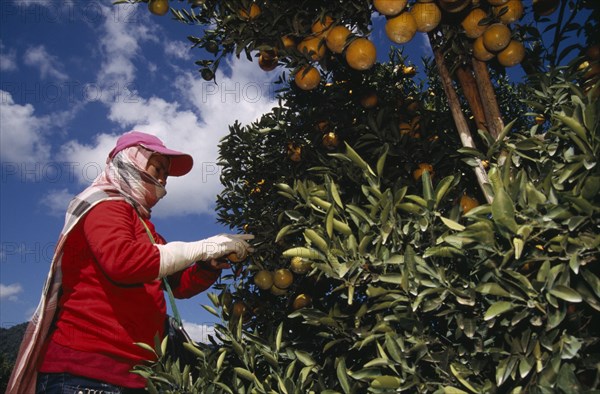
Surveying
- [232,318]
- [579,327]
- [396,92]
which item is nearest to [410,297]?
[579,327]

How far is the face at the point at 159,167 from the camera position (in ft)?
8.02

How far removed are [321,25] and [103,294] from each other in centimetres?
149

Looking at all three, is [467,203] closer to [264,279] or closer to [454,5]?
[454,5]

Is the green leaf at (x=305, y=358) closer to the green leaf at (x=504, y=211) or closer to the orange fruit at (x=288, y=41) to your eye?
the green leaf at (x=504, y=211)

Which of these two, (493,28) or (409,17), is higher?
(409,17)

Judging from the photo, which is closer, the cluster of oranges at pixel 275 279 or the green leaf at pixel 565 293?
the green leaf at pixel 565 293

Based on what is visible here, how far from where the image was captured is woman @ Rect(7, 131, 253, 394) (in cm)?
193

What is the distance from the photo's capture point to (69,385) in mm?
1876

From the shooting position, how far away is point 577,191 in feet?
3.86

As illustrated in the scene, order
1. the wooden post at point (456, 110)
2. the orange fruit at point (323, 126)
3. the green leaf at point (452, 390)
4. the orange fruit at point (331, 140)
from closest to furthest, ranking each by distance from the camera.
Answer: the green leaf at point (452, 390)
the wooden post at point (456, 110)
the orange fruit at point (331, 140)
the orange fruit at point (323, 126)

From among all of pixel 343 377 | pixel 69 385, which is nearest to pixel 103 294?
pixel 69 385

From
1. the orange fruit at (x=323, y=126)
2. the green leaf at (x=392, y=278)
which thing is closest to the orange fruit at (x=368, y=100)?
the orange fruit at (x=323, y=126)

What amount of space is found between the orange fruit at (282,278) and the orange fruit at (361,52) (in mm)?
1014

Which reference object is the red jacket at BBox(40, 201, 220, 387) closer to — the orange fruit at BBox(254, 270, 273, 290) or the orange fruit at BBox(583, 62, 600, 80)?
the orange fruit at BBox(254, 270, 273, 290)
